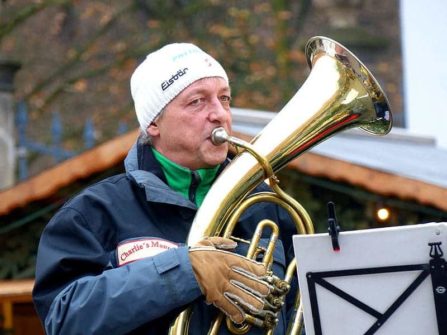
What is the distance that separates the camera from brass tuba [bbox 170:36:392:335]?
476 cm

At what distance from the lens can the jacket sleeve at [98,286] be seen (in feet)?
14.8

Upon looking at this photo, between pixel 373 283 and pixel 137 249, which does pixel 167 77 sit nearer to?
pixel 137 249

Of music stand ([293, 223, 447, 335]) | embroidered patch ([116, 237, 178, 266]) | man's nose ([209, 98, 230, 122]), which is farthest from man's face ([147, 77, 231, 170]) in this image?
music stand ([293, 223, 447, 335])

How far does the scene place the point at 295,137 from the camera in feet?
16.1

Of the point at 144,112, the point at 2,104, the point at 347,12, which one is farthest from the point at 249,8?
the point at 144,112

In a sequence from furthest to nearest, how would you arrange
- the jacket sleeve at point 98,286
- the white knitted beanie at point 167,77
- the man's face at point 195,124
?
1. the white knitted beanie at point 167,77
2. the man's face at point 195,124
3. the jacket sleeve at point 98,286

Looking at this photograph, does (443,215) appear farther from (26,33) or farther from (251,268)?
(26,33)

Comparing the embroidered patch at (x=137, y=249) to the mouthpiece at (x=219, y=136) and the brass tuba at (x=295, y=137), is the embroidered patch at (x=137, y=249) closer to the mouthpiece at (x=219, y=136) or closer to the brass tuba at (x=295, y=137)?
the brass tuba at (x=295, y=137)

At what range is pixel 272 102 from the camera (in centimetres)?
1678

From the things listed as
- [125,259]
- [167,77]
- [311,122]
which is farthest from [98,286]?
[311,122]

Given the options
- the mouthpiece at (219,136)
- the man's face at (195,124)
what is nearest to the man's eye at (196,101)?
the man's face at (195,124)

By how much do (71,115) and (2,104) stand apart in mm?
8495

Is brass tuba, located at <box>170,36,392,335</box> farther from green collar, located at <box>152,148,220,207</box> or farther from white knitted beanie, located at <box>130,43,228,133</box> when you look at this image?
white knitted beanie, located at <box>130,43,228,133</box>

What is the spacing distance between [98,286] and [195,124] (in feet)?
2.09
